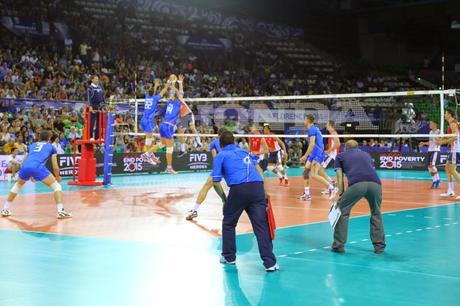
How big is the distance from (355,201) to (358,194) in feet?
0.44

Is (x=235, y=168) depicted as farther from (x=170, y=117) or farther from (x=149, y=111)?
(x=149, y=111)

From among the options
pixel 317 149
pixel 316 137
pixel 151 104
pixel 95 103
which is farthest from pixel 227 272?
pixel 95 103

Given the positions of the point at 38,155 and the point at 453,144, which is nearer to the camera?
the point at 38,155

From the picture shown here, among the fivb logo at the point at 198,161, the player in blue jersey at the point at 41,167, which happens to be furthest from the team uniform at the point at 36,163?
the fivb logo at the point at 198,161

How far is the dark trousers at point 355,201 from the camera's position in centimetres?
Result: 994

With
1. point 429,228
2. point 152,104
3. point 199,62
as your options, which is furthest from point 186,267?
point 199,62

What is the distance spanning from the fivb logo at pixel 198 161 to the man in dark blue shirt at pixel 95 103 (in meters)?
9.21

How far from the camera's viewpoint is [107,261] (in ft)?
29.8

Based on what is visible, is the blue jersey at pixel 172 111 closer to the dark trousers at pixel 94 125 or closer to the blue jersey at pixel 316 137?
the blue jersey at pixel 316 137

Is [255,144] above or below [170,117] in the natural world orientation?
below

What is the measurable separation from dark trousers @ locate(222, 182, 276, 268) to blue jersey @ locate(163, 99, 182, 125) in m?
Answer: 10.3

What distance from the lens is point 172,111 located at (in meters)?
18.8

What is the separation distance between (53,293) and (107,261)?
1.90 m

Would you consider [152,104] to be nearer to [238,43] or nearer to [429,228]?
[429,228]
